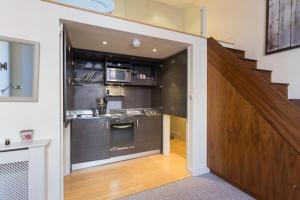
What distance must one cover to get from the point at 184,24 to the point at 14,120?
337cm

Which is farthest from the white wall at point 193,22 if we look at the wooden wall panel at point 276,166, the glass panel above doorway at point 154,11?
the wooden wall panel at point 276,166

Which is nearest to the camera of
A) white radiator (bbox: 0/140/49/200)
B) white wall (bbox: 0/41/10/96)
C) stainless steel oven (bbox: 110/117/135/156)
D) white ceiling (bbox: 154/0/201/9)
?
white radiator (bbox: 0/140/49/200)

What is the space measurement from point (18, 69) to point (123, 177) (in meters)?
2.13

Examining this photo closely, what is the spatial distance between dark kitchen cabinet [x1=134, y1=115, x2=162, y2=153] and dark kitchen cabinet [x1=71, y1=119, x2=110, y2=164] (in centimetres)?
66

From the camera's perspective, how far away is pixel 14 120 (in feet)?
5.30

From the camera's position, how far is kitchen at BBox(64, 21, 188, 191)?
290cm

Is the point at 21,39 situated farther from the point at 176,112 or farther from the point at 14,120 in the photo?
the point at 176,112

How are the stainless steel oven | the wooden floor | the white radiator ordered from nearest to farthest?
1. the white radiator
2. the wooden floor
3. the stainless steel oven

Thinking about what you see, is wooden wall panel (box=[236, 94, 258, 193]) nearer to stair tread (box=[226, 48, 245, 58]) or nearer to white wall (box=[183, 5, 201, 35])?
stair tread (box=[226, 48, 245, 58])

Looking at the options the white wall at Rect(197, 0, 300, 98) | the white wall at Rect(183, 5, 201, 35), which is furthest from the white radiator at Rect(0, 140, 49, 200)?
the white wall at Rect(197, 0, 300, 98)

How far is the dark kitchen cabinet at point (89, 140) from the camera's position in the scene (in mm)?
2906

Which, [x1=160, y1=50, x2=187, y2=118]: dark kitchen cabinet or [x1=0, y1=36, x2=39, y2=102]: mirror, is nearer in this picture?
[x1=0, y1=36, x2=39, y2=102]: mirror

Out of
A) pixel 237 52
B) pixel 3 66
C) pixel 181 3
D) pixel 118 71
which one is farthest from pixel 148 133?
pixel 181 3

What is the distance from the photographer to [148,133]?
3611 mm
